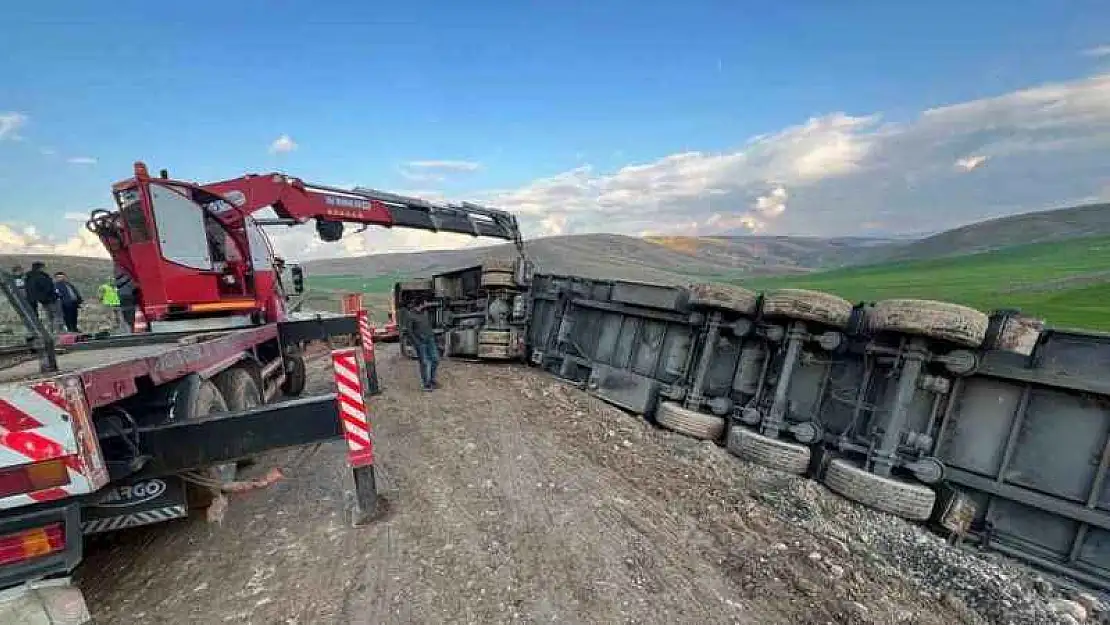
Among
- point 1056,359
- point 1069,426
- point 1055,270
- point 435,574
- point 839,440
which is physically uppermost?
point 1055,270

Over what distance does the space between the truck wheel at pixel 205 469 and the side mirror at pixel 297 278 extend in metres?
3.38

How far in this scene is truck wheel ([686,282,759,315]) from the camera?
5.46m

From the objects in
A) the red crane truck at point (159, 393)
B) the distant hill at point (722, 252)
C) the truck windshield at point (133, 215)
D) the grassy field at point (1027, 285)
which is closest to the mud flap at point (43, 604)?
the red crane truck at point (159, 393)

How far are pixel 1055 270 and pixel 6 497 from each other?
3642cm

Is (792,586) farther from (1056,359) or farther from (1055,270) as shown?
(1055,270)

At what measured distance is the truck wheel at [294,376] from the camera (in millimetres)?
7000

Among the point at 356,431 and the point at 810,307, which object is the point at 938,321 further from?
the point at 356,431

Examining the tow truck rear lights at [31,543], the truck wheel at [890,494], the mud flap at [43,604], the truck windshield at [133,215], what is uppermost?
the truck windshield at [133,215]

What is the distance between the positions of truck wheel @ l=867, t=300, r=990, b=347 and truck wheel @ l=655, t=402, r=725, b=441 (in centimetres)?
186

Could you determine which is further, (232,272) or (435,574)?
(232,272)

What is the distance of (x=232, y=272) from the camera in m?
5.84

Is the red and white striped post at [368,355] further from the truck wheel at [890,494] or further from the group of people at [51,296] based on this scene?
the truck wheel at [890,494]

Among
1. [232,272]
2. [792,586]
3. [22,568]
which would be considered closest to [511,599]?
[792,586]

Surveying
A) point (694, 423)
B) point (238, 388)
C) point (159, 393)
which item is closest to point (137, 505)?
point (159, 393)
